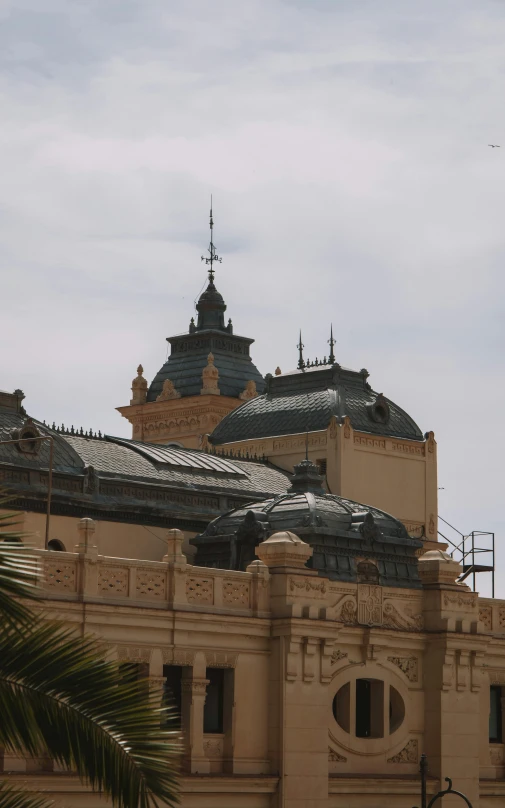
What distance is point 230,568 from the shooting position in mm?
45625

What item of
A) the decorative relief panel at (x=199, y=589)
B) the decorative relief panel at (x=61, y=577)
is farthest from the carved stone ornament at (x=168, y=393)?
the decorative relief panel at (x=61, y=577)

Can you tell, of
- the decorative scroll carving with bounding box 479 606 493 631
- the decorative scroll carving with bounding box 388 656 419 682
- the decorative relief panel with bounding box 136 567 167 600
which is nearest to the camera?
the decorative relief panel with bounding box 136 567 167 600

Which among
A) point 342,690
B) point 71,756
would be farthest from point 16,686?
point 342,690

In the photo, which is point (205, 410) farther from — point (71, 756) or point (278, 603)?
point (71, 756)

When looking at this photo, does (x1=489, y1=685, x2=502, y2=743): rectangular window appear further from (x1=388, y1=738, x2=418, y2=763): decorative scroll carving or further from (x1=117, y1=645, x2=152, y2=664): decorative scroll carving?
(x1=117, y1=645, x2=152, y2=664): decorative scroll carving

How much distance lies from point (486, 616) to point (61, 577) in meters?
15.9

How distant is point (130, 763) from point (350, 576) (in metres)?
27.5

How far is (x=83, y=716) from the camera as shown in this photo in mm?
18172

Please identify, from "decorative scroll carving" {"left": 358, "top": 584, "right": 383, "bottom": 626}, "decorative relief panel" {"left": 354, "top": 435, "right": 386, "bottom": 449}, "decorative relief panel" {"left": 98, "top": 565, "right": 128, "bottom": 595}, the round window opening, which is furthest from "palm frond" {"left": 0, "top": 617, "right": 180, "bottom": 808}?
"decorative relief panel" {"left": 354, "top": 435, "right": 386, "bottom": 449}

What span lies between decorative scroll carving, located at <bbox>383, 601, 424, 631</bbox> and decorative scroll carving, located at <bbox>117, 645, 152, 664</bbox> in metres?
8.40

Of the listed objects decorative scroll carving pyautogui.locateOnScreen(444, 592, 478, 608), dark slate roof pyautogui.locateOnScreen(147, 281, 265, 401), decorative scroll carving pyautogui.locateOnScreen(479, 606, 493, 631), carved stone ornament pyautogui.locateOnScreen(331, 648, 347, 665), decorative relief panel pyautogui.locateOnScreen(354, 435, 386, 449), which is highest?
dark slate roof pyautogui.locateOnScreen(147, 281, 265, 401)

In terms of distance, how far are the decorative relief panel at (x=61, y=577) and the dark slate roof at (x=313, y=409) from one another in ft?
66.7

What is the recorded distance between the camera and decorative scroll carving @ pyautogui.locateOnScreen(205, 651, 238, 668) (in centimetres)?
4144

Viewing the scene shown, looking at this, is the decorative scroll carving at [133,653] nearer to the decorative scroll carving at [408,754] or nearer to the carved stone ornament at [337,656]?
the carved stone ornament at [337,656]
